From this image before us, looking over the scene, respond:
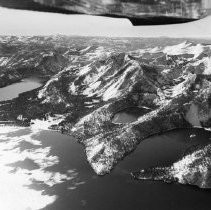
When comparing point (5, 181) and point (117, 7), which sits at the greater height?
point (117, 7)

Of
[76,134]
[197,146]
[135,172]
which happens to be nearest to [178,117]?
[197,146]

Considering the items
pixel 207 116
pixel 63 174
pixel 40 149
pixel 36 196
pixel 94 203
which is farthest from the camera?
pixel 207 116

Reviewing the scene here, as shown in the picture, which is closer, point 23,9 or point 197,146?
point 23,9

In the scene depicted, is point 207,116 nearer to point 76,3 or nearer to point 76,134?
point 76,134

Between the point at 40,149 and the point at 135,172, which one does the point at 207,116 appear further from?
the point at 40,149

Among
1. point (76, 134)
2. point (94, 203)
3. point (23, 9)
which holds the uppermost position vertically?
point (23, 9)

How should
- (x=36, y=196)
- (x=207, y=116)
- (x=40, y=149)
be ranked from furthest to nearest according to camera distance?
(x=207, y=116), (x=40, y=149), (x=36, y=196)
